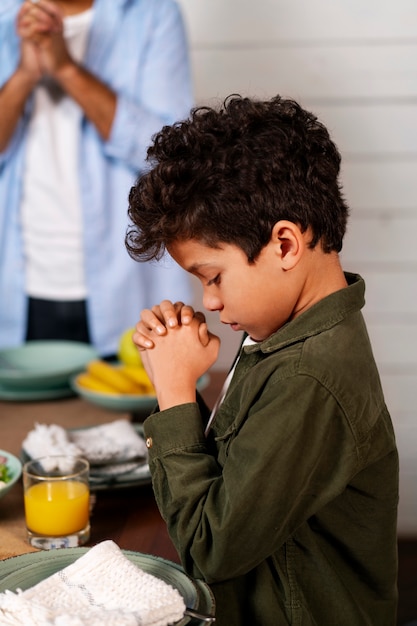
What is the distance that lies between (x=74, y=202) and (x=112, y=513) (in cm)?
171

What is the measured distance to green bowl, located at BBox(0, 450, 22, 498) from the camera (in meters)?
1.43

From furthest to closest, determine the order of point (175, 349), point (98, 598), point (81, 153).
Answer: point (81, 153) → point (175, 349) → point (98, 598)

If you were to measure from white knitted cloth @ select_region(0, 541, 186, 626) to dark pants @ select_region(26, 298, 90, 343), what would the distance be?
6.55ft

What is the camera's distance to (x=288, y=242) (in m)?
1.22

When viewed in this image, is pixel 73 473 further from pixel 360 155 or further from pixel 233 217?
pixel 360 155

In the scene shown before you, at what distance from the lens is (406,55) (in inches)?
123

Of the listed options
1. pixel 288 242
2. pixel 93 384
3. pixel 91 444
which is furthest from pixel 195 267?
pixel 93 384

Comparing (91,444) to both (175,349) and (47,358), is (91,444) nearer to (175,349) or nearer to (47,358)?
(175,349)

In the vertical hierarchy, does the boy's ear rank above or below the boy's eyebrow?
above

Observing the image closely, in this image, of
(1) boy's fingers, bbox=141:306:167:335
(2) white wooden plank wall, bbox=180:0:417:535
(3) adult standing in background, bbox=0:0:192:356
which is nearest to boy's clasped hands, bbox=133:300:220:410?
(1) boy's fingers, bbox=141:306:167:335

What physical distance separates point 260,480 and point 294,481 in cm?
5

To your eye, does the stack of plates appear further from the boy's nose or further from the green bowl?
the boy's nose

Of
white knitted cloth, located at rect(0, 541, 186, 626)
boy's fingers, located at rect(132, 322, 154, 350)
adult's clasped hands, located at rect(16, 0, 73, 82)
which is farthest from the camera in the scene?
adult's clasped hands, located at rect(16, 0, 73, 82)

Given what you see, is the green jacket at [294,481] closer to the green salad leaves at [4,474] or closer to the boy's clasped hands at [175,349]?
the boy's clasped hands at [175,349]
